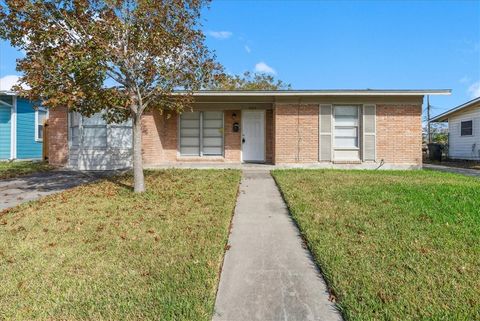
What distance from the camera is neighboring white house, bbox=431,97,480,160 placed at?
1759cm

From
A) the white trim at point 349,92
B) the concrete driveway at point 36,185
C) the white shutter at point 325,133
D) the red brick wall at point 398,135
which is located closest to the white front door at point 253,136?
the white trim at point 349,92

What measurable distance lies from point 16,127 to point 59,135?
5.55 meters

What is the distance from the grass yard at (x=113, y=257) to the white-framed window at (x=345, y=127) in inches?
283

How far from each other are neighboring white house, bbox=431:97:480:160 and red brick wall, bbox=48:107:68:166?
2029cm

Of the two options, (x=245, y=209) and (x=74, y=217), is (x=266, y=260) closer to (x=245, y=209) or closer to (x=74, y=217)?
(x=245, y=209)

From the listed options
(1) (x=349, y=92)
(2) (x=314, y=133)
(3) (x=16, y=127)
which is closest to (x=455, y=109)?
(1) (x=349, y=92)

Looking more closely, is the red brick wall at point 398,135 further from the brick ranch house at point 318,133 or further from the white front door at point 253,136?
the white front door at point 253,136

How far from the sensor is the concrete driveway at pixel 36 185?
22.8ft

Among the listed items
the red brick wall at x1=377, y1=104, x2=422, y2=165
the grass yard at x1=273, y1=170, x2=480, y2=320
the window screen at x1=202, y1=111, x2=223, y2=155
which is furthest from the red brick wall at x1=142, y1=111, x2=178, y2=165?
the red brick wall at x1=377, y1=104, x2=422, y2=165

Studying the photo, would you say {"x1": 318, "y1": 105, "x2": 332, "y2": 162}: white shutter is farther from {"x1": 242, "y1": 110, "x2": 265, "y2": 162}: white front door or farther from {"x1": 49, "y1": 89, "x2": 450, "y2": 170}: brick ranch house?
{"x1": 242, "y1": 110, "x2": 265, "y2": 162}: white front door

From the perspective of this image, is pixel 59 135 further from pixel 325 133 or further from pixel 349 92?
pixel 349 92

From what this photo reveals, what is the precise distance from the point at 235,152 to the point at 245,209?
782 cm

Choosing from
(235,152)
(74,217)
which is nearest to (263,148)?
(235,152)

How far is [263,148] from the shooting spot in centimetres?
1364
